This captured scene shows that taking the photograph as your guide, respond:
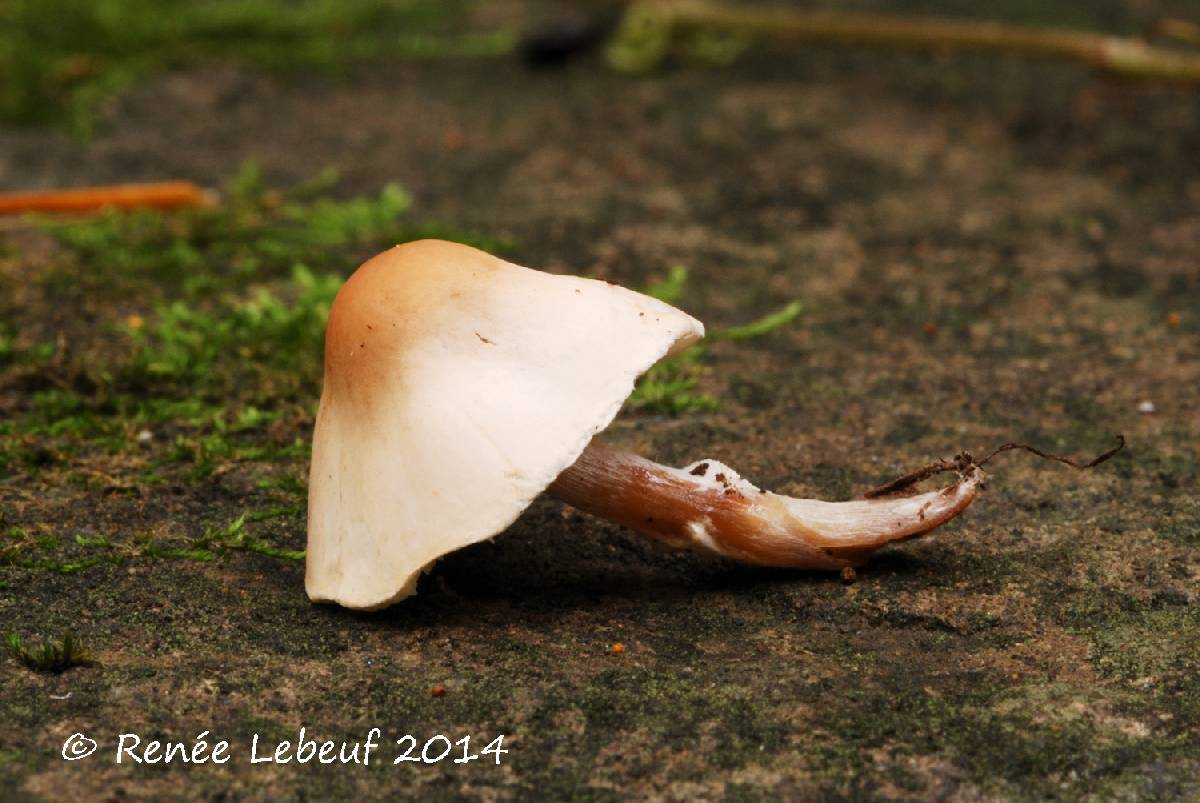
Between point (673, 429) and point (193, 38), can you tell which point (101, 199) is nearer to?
point (193, 38)

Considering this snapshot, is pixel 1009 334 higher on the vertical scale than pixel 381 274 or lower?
lower

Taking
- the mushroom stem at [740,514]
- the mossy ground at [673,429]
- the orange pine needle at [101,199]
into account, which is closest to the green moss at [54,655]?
the mossy ground at [673,429]

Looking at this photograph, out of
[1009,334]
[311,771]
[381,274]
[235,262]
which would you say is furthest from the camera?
[235,262]

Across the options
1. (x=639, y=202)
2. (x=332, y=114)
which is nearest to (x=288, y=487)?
(x=639, y=202)

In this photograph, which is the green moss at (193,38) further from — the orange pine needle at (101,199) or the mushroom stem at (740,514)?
the mushroom stem at (740,514)

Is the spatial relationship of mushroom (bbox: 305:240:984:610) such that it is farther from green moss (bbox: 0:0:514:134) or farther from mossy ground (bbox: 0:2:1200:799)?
green moss (bbox: 0:0:514:134)

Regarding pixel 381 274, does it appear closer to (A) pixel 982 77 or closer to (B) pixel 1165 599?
(B) pixel 1165 599

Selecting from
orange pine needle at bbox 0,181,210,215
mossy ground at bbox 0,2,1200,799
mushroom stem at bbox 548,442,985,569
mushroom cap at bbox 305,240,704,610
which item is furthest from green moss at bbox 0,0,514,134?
mushroom stem at bbox 548,442,985,569
